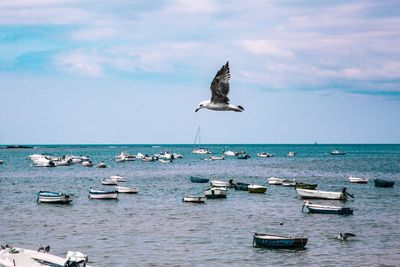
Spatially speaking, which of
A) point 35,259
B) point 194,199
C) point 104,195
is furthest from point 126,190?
point 35,259

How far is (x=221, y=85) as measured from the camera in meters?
19.4

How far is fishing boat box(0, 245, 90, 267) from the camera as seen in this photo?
101 ft

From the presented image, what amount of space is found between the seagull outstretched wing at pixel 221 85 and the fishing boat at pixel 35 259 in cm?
1432

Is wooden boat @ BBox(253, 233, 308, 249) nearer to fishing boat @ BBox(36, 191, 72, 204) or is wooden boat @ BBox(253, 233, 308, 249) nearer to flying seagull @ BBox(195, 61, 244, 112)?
flying seagull @ BBox(195, 61, 244, 112)

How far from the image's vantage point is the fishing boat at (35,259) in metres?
30.7

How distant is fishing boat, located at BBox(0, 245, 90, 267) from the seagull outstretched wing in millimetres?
14325

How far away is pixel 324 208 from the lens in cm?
5909

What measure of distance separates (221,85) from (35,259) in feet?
57.1

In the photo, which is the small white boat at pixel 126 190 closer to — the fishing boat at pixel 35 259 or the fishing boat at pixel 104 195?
the fishing boat at pixel 104 195

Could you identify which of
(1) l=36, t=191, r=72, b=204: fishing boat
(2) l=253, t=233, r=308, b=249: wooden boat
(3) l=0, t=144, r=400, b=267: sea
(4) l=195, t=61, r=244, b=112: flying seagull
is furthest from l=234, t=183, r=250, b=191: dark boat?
(4) l=195, t=61, r=244, b=112: flying seagull

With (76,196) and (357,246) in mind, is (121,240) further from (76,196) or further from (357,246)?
(76,196)

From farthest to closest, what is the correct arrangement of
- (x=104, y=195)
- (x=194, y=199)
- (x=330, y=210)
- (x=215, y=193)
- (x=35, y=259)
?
(x=215, y=193), (x=104, y=195), (x=194, y=199), (x=330, y=210), (x=35, y=259)

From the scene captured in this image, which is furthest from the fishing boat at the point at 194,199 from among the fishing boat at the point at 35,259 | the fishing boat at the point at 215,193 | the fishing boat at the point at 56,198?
the fishing boat at the point at 35,259

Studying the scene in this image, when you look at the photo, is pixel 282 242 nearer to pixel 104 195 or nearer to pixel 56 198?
pixel 56 198
